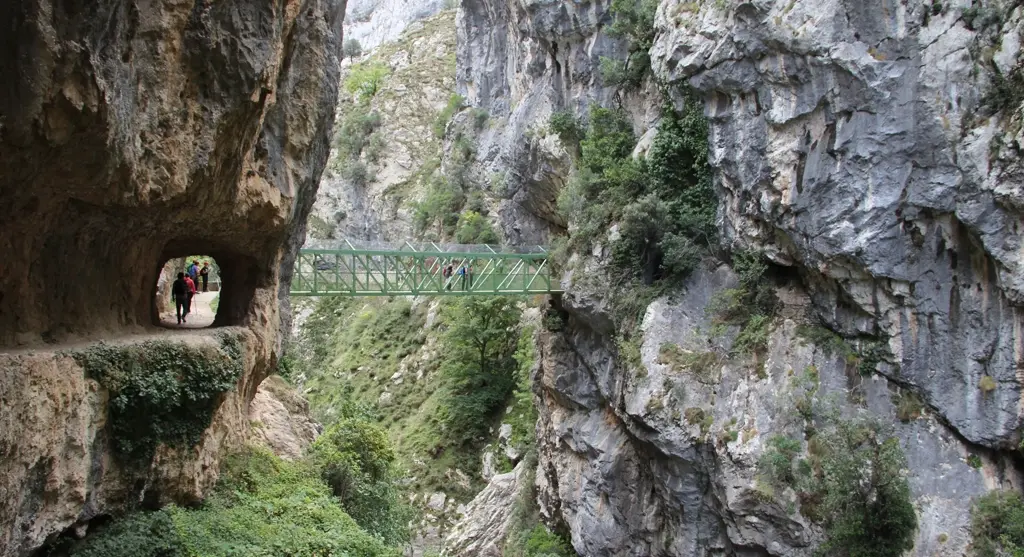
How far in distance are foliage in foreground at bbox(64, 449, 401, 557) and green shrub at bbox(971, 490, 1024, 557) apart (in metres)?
11.8

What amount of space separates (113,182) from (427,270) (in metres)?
16.8

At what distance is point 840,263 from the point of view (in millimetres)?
17828

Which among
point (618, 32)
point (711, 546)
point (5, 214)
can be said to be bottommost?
point (711, 546)

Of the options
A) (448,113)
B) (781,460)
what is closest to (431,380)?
(448,113)

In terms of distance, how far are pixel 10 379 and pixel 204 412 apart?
4.15 metres

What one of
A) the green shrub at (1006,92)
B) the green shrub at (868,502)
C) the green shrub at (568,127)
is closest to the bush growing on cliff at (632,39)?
→ the green shrub at (568,127)

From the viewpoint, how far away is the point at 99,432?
9258 millimetres

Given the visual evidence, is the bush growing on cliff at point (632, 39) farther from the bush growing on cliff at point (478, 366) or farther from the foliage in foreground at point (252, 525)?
the foliage in foreground at point (252, 525)

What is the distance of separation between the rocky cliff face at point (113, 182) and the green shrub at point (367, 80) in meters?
47.4

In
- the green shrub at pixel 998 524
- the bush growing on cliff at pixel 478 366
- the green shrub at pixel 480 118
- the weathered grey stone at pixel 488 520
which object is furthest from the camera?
the green shrub at pixel 480 118

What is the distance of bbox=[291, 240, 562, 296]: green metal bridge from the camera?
2297 cm

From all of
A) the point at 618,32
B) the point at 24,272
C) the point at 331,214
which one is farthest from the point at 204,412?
the point at 331,214

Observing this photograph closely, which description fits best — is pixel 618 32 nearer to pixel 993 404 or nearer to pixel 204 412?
pixel 993 404

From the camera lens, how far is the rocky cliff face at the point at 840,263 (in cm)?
1606
